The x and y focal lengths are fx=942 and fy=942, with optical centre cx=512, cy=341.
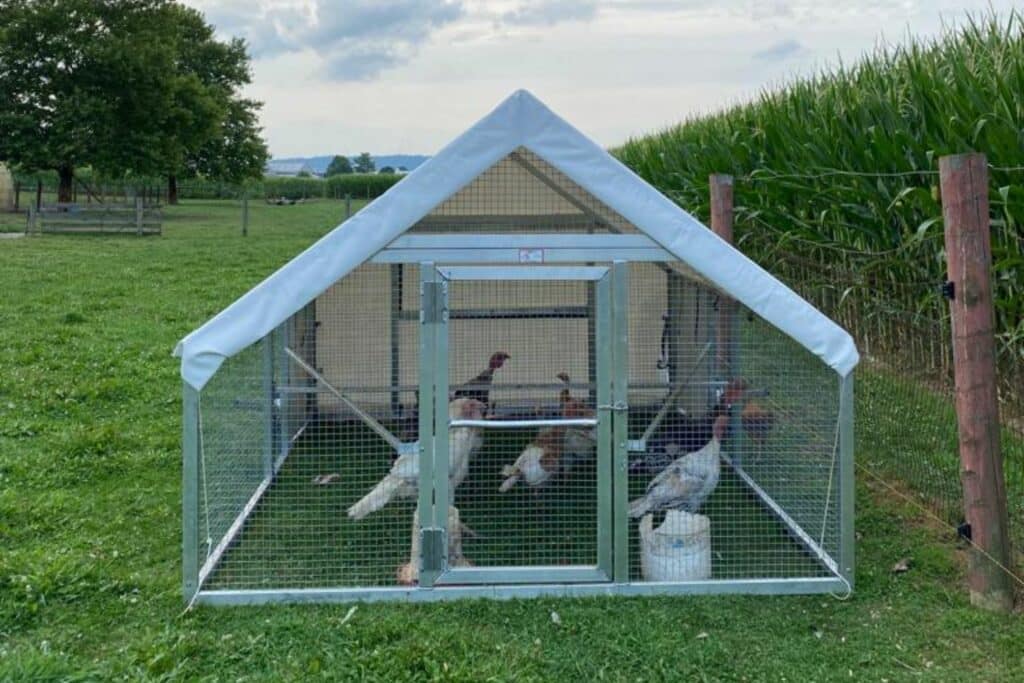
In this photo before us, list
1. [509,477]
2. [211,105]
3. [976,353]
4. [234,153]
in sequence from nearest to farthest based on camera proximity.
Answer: [976,353] → [509,477] → [211,105] → [234,153]

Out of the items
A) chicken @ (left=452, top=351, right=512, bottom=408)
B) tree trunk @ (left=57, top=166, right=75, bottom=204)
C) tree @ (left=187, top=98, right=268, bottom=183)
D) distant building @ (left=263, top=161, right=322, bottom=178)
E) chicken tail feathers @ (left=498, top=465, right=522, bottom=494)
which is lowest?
chicken tail feathers @ (left=498, top=465, right=522, bottom=494)

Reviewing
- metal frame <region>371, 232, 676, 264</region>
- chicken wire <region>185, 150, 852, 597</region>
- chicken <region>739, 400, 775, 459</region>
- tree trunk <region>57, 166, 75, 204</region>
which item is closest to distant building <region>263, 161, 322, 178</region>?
tree trunk <region>57, 166, 75, 204</region>

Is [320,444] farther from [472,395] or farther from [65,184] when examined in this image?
[65,184]

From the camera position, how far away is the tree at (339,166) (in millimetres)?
86062

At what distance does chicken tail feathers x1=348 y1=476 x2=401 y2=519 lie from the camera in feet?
14.8

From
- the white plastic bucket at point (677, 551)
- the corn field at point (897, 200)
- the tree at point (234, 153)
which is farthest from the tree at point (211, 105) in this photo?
the white plastic bucket at point (677, 551)

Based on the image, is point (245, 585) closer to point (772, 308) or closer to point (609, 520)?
point (609, 520)

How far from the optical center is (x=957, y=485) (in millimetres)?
4285

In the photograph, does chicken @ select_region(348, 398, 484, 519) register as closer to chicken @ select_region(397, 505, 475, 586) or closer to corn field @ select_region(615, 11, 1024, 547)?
chicken @ select_region(397, 505, 475, 586)

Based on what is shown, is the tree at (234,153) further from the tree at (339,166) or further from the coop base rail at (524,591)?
the coop base rail at (524,591)

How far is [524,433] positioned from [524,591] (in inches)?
86.0

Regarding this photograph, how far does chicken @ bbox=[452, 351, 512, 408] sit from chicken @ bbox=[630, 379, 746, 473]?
Answer: 0.85 metres

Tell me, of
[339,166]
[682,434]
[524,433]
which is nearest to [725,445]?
[682,434]

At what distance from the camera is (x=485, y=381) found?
529 centimetres
